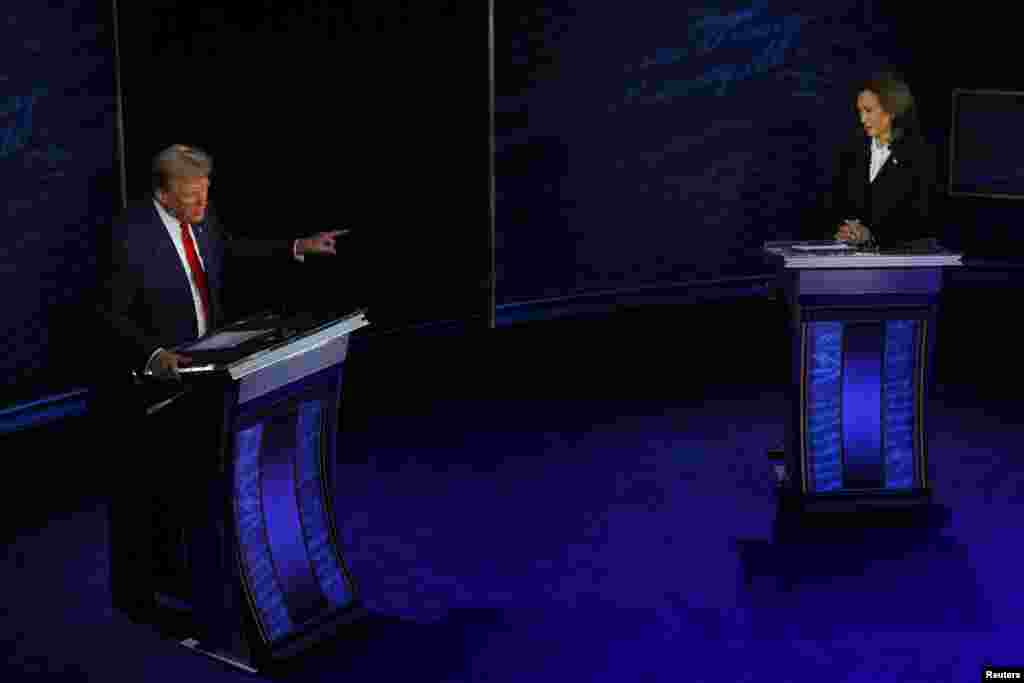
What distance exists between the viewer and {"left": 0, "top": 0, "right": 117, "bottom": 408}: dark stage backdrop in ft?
17.1

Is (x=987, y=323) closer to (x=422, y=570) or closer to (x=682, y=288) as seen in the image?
(x=682, y=288)

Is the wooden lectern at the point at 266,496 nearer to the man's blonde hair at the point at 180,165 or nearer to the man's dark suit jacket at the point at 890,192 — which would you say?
the man's blonde hair at the point at 180,165

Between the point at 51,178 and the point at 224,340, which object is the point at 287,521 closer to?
the point at 224,340

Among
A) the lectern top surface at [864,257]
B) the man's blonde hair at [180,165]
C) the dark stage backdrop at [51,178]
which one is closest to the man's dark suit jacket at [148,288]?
the man's blonde hair at [180,165]

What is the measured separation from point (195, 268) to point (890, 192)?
8.44ft

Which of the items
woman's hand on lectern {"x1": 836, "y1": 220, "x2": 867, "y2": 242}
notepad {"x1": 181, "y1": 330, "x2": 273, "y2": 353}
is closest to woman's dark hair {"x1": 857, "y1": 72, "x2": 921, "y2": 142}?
woman's hand on lectern {"x1": 836, "y1": 220, "x2": 867, "y2": 242}

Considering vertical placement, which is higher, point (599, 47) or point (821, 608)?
point (599, 47)

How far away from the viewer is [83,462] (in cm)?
555

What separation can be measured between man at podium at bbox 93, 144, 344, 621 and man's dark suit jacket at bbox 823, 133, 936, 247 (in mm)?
2417

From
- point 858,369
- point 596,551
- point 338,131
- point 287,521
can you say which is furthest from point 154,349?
point 338,131

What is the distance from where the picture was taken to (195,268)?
3.91m

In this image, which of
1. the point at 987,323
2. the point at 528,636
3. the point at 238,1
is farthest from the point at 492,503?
the point at 987,323

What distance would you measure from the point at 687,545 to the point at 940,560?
2.77 feet

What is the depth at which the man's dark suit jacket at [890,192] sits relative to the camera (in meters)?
5.03
